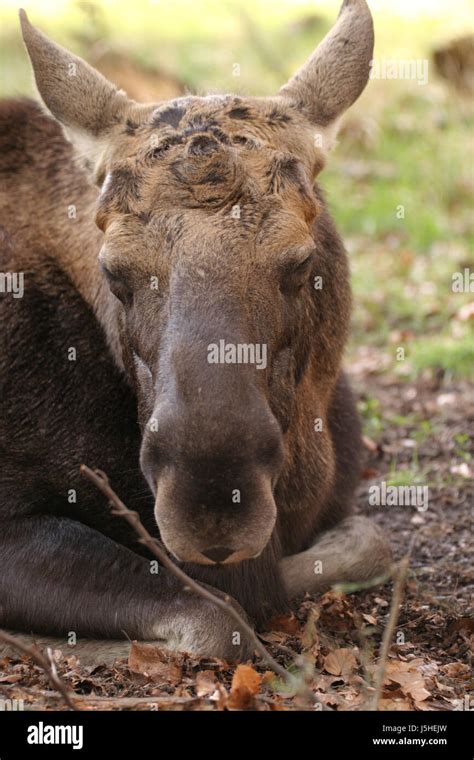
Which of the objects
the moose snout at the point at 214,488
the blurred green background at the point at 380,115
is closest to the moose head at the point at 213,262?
the moose snout at the point at 214,488

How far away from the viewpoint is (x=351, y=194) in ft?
52.2

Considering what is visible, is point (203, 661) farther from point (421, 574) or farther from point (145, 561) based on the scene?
point (421, 574)

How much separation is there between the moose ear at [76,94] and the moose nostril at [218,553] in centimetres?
254

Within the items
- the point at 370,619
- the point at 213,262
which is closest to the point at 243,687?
the point at 370,619

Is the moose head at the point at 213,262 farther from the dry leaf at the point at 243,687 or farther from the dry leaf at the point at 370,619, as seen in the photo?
the dry leaf at the point at 370,619

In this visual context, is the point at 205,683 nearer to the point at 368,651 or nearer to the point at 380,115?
the point at 368,651

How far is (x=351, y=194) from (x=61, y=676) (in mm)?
11029

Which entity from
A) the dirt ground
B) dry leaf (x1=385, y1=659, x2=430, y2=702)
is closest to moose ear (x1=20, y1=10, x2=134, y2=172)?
the dirt ground

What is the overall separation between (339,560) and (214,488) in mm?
2705

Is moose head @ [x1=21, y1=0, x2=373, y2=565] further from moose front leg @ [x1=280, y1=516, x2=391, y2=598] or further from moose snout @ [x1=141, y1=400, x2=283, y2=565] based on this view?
moose front leg @ [x1=280, y1=516, x2=391, y2=598]

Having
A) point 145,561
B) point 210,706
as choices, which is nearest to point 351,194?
point 145,561

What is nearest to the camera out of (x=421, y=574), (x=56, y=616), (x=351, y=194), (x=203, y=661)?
(x=203, y=661)

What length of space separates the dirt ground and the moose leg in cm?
20

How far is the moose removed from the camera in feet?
17.3
